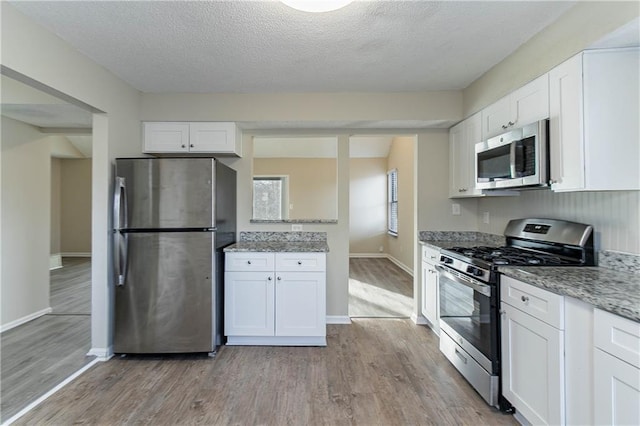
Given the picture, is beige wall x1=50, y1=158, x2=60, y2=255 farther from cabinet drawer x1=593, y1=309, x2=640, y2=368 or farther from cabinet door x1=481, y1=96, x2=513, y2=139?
cabinet drawer x1=593, y1=309, x2=640, y2=368

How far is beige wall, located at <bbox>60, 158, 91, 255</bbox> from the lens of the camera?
7504 millimetres

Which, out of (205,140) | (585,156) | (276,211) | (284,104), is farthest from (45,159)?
(585,156)

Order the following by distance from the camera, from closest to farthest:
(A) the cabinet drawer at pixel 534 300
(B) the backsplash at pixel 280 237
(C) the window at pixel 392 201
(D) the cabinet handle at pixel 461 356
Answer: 1. (A) the cabinet drawer at pixel 534 300
2. (D) the cabinet handle at pixel 461 356
3. (B) the backsplash at pixel 280 237
4. (C) the window at pixel 392 201

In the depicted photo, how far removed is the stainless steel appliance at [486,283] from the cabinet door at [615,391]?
0.63 m

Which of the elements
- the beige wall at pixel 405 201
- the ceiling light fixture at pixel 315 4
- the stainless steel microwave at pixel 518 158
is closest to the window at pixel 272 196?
the beige wall at pixel 405 201

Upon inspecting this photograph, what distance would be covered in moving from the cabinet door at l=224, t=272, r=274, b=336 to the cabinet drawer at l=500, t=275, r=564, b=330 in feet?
6.19

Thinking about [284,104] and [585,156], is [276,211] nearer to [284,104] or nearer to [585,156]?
[284,104]

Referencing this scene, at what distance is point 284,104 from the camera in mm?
3146

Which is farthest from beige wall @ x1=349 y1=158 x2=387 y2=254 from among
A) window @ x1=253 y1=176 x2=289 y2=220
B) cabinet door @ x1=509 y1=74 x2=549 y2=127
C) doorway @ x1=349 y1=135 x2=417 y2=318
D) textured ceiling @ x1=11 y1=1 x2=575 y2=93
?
cabinet door @ x1=509 y1=74 x2=549 y2=127

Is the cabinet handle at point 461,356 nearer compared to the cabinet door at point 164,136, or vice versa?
the cabinet handle at point 461,356

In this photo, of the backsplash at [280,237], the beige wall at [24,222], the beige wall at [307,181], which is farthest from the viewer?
the beige wall at [307,181]

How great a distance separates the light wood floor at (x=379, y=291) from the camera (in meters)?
A: 3.81

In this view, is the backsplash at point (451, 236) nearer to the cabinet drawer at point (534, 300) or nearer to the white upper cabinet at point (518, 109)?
the white upper cabinet at point (518, 109)

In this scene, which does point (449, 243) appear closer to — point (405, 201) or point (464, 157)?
point (464, 157)
